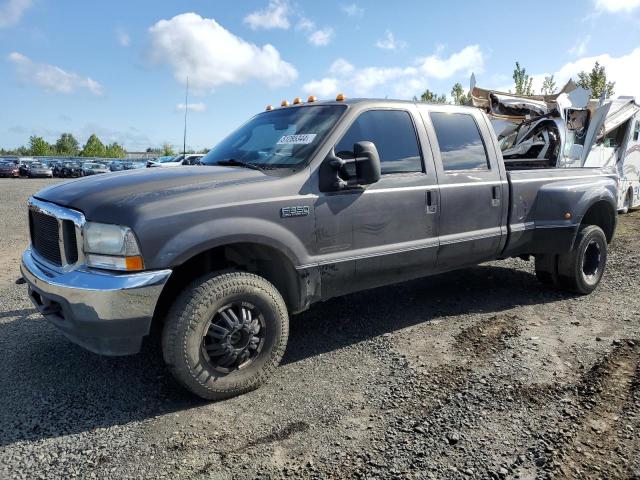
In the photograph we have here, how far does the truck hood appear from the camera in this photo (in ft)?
9.64

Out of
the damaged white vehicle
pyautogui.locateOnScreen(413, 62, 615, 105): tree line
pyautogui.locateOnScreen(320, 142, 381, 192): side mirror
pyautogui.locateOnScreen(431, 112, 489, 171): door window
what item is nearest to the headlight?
pyautogui.locateOnScreen(320, 142, 381, 192): side mirror

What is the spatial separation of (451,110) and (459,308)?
1.98m

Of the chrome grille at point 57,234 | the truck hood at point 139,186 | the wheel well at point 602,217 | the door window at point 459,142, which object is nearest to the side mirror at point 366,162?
the truck hood at point 139,186

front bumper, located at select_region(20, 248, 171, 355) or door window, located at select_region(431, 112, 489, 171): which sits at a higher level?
door window, located at select_region(431, 112, 489, 171)

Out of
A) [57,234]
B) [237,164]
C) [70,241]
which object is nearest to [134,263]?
[70,241]

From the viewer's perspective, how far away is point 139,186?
312 cm

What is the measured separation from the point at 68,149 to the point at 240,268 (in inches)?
5028

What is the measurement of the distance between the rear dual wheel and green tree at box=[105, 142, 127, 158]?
11474cm

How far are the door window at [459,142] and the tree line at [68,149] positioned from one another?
107 metres

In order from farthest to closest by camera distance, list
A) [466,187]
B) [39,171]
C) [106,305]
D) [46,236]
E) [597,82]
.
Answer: [39,171] → [597,82] → [466,187] → [46,236] → [106,305]

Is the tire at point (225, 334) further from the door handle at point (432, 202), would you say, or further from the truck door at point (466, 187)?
the truck door at point (466, 187)

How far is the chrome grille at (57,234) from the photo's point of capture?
116 inches

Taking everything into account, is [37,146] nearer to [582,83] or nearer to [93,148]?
[93,148]

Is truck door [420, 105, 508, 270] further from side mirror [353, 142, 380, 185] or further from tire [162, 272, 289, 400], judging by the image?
tire [162, 272, 289, 400]
